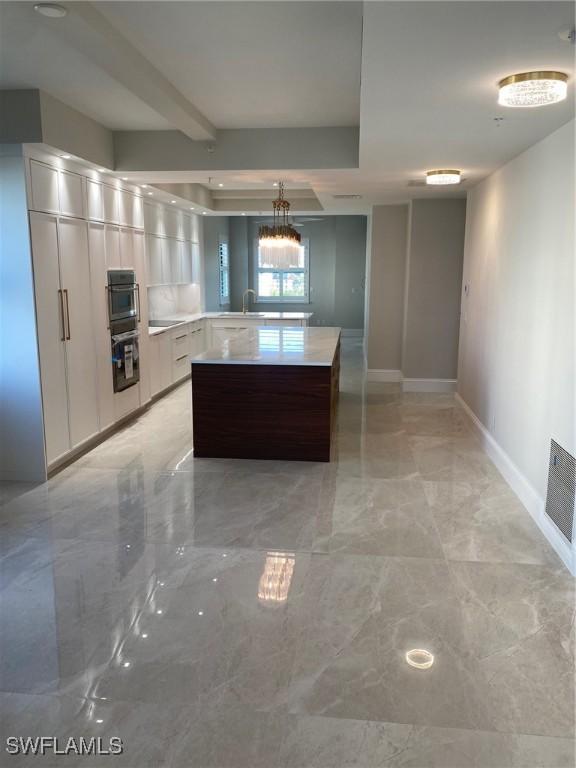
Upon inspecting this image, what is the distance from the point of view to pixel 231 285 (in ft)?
41.8

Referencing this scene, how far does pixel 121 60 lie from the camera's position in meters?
3.01

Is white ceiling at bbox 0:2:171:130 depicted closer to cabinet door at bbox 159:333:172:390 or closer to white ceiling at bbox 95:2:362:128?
white ceiling at bbox 95:2:362:128

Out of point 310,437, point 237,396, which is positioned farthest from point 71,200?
point 310,437

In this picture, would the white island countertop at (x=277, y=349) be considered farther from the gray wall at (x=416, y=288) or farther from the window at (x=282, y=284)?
the window at (x=282, y=284)

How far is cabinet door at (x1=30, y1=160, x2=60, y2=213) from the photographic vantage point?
4.08 meters

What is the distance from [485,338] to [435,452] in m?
1.20

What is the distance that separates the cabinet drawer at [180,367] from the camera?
767 centimetres

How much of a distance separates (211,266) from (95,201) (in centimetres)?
551

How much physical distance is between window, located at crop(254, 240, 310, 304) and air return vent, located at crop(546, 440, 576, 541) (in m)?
9.82

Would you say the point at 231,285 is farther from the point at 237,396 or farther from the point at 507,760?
the point at 507,760

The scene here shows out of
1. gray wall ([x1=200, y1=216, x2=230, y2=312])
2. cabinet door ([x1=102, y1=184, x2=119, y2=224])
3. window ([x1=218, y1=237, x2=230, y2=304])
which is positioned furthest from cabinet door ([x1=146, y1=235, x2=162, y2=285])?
window ([x1=218, y1=237, x2=230, y2=304])

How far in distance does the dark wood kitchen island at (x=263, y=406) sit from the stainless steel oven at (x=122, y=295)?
123 cm

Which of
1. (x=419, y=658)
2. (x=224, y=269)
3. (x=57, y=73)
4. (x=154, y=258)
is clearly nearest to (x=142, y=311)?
(x=154, y=258)

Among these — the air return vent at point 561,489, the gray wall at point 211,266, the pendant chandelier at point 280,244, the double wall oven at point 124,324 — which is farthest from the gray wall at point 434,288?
the gray wall at point 211,266
